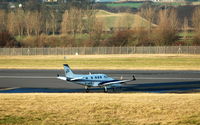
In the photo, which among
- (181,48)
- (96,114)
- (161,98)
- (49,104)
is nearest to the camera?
(96,114)

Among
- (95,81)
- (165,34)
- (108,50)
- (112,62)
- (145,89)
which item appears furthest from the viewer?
(165,34)

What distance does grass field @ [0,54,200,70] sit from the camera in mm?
77812

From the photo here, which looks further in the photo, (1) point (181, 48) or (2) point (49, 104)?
(1) point (181, 48)

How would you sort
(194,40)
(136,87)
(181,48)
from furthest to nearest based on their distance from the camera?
(194,40) < (181,48) < (136,87)

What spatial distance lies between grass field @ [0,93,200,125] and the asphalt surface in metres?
14.6

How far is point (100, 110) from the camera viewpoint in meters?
29.9

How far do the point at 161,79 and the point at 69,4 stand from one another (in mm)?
130405

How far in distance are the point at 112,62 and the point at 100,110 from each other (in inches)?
2209

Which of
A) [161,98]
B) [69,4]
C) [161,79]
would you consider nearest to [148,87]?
[161,79]

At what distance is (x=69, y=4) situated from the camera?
607ft

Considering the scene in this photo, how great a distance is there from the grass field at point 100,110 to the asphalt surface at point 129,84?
47.8ft

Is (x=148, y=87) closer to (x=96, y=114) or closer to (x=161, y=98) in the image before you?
(x=161, y=98)

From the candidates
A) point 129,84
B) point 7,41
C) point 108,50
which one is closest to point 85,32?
point 7,41

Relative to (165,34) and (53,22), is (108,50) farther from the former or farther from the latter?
(53,22)
